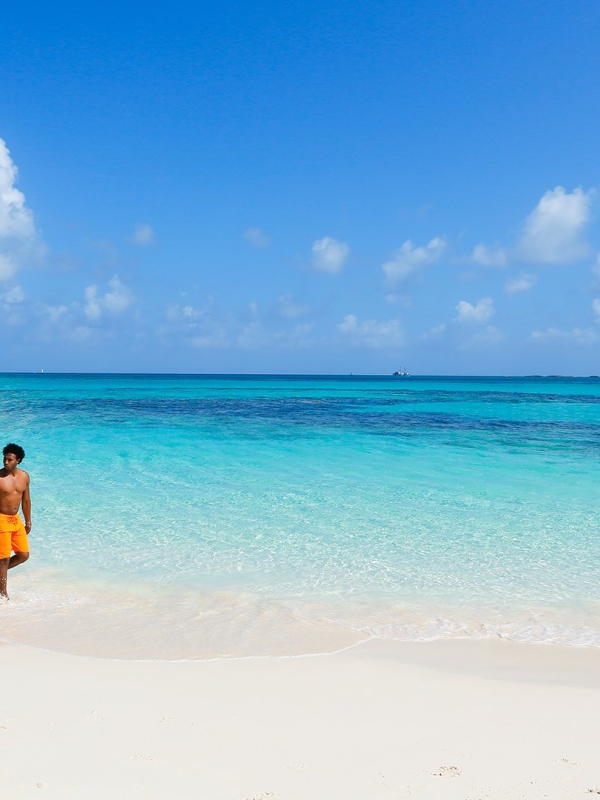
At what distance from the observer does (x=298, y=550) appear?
7.55m

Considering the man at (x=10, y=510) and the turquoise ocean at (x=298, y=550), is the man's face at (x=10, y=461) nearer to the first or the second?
the man at (x=10, y=510)

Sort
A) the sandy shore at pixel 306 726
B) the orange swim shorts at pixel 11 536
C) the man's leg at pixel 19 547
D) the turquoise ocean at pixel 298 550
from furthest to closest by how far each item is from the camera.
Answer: the man's leg at pixel 19 547
the orange swim shorts at pixel 11 536
the turquoise ocean at pixel 298 550
the sandy shore at pixel 306 726

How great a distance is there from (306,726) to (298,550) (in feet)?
13.1

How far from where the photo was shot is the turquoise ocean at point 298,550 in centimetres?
527

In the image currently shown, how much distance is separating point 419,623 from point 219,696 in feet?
7.36

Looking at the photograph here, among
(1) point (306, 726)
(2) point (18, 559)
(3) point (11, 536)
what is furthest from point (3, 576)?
(1) point (306, 726)

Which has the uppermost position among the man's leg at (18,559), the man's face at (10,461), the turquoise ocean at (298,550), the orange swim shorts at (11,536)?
the man's face at (10,461)

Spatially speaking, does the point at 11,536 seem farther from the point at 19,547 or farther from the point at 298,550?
the point at 298,550

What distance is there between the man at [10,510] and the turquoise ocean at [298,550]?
37 cm

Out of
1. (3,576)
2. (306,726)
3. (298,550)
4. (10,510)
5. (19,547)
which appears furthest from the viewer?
(298,550)

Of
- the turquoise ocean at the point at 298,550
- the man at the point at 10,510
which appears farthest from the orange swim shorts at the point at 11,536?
the turquoise ocean at the point at 298,550

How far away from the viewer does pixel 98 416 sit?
26953 mm

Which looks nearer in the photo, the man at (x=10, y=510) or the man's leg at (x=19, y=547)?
the man at (x=10, y=510)

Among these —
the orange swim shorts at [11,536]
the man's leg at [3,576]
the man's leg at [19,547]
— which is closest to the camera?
the man's leg at [3,576]
